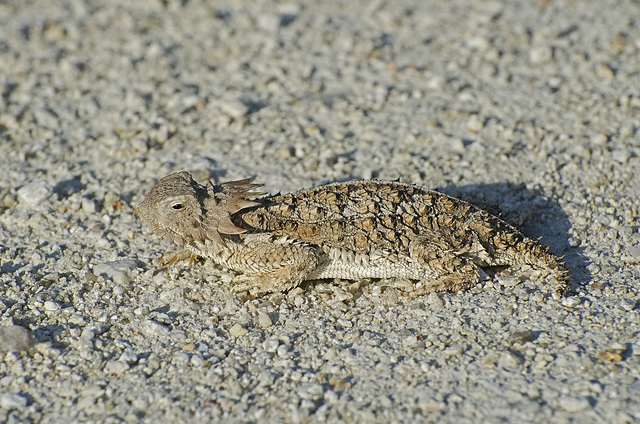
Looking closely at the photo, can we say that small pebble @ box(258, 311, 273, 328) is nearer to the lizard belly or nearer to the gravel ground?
the gravel ground

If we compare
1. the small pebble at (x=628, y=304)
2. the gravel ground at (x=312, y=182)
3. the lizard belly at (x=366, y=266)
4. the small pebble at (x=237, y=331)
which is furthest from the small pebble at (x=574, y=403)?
the small pebble at (x=237, y=331)

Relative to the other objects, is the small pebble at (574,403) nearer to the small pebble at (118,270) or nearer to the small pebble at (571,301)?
the small pebble at (571,301)

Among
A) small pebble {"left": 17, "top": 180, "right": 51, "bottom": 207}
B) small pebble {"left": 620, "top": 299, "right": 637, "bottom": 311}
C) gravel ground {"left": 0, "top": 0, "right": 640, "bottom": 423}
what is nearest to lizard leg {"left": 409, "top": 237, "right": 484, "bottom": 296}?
gravel ground {"left": 0, "top": 0, "right": 640, "bottom": 423}

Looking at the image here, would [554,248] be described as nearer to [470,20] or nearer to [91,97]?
[470,20]

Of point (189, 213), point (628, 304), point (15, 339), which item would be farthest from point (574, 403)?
point (15, 339)

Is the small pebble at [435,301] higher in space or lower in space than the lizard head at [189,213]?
lower

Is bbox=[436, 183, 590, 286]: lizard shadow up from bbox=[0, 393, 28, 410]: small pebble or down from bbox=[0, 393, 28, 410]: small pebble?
up

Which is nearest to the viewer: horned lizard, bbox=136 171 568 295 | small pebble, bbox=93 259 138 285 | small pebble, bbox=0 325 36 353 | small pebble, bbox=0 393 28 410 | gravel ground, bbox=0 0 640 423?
small pebble, bbox=0 393 28 410

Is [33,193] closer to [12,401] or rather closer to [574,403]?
[12,401]

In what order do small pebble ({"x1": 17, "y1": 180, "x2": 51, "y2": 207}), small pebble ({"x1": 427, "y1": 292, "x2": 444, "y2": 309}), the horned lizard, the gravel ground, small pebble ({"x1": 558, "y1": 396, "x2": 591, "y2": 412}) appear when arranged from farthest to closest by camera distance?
small pebble ({"x1": 17, "y1": 180, "x2": 51, "y2": 207}) → the horned lizard → small pebble ({"x1": 427, "y1": 292, "x2": 444, "y2": 309}) → the gravel ground → small pebble ({"x1": 558, "y1": 396, "x2": 591, "y2": 412})
